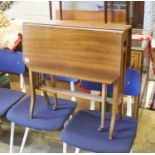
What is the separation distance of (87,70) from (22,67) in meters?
0.77

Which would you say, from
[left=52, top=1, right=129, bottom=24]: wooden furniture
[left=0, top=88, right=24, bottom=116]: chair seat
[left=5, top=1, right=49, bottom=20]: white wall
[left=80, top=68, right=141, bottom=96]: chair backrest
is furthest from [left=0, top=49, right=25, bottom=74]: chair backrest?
[left=5, top=1, right=49, bottom=20]: white wall

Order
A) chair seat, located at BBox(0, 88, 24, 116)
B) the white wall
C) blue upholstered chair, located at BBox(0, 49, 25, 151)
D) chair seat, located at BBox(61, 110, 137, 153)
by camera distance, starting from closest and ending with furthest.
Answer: chair seat, located at BBox(61, 110, 137, 153), chair seat, located at BBox(0, 88, 24, 116), blue upholstered chair, located at BBox(0, 49, 25, 151), the white wall

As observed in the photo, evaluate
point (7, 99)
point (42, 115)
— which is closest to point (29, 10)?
point (7, 99)

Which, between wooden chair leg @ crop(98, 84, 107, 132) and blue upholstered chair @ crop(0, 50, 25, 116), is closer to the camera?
wooden chair leg @ crop(98, 84, 107, 132)

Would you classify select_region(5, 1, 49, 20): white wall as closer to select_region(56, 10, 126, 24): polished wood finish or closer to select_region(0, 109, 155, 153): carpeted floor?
select_region(56, 10, 126, 24): polished wood finish

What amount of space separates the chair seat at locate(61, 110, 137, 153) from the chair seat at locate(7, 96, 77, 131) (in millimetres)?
92

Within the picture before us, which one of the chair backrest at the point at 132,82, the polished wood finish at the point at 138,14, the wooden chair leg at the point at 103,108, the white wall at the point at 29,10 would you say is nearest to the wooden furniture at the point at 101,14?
the polished wood finish at the point at 138,14

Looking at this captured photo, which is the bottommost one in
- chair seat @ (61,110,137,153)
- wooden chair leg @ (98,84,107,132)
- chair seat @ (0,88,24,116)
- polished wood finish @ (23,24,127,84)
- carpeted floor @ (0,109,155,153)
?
carpeted floor @ (0,109,155,153)

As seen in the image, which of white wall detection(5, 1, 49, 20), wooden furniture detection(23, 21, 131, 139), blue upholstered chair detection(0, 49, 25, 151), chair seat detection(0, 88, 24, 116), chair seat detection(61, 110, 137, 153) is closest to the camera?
wooden furniture detection(23, 21, 131, 139)

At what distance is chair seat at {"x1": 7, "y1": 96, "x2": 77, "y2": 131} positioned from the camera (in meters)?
1.57

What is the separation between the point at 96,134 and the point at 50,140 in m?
0.75

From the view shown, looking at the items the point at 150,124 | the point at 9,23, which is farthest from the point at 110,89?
the point at 9,23

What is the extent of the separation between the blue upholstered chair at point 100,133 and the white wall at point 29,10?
79.2 inches

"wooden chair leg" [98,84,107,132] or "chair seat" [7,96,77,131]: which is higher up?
"wooden chair leg" [98,84,107,132]
